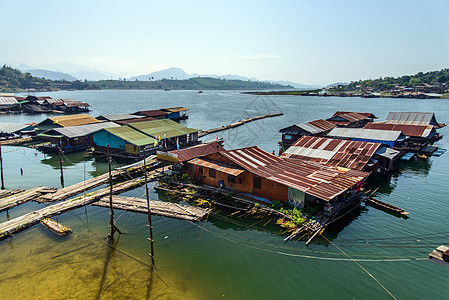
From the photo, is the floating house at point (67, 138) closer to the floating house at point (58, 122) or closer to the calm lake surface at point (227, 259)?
the floating house at point (58, 122)

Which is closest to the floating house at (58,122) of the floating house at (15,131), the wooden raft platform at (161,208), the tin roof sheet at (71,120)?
the tin roof sheet at (71,120)

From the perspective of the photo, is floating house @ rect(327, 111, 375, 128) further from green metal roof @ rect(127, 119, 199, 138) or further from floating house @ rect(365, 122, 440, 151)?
green metal roof @ rect(127, 119, 199, 138)

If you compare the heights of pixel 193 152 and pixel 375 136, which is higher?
pixel 375 136

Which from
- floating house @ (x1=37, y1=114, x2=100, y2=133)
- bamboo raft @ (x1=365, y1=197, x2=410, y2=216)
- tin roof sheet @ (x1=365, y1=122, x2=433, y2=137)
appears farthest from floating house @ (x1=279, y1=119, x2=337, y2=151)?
floating house @ (x1=37, y1=114, x2=100, y2=133)

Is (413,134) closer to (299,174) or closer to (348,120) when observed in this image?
(348,120)

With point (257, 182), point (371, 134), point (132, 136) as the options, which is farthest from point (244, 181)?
point (371, 134)

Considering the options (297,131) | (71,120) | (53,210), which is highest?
(71,120)

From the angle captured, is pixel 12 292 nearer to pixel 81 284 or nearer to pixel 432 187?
pixel 81 284

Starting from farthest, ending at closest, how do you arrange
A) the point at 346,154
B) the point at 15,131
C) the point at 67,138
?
the point at 15,131
the point at 67,138
the point at 346,154
